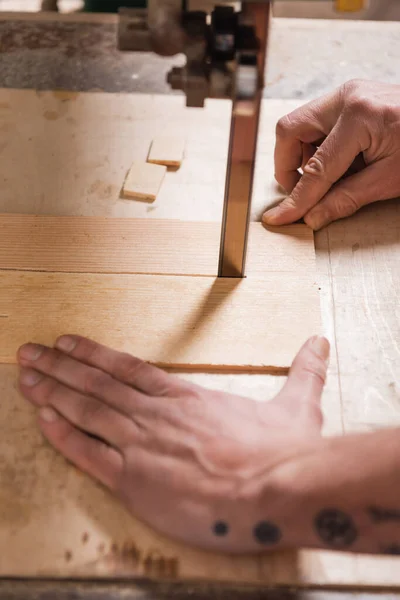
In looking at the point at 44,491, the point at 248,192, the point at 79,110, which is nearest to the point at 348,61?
the point at 79,110

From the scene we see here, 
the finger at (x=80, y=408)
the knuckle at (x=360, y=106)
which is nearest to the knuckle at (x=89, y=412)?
the finger at (x=80, y=408)

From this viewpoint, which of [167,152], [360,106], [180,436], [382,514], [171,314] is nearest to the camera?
[382,514]

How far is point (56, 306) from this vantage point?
1.26 meters

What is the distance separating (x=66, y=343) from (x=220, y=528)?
1.52 ft

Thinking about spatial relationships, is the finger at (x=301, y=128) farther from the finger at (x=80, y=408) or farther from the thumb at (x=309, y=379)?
the finger at (x=80, y=408)

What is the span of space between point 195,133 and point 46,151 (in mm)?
409

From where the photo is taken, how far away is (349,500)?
2.85ft

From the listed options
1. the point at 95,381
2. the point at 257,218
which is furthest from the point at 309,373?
the point at 257,218

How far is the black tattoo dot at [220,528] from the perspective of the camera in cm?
89

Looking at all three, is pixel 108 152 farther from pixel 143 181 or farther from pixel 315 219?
pixel 315 219

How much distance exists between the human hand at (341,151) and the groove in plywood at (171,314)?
0.64 feet

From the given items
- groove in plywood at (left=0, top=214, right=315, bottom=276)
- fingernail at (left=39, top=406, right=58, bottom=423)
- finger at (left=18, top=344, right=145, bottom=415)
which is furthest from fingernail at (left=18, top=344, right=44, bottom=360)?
groove in plywood at (left=0, top=214, right=315, bottom=276)

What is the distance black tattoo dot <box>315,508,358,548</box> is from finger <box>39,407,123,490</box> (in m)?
0.32

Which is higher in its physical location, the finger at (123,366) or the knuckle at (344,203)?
the knuckle at (344,203)
